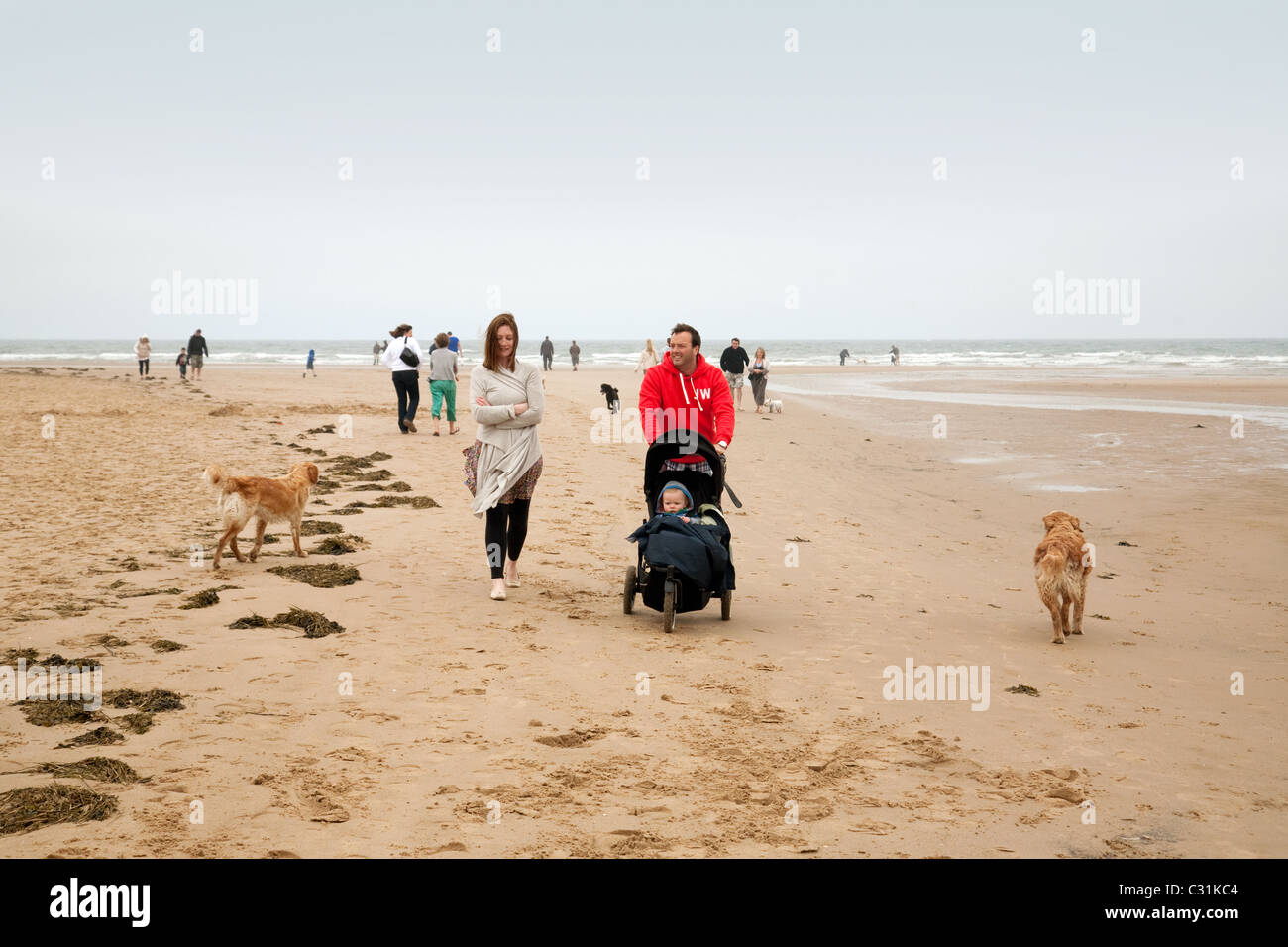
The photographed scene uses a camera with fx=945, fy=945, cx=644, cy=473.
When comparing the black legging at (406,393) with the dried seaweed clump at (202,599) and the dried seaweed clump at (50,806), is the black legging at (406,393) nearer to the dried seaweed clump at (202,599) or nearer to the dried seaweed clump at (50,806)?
the dried seaweed clump at (202,599)

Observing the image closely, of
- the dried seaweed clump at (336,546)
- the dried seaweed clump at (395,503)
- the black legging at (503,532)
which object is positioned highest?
the black legging at (503,532)

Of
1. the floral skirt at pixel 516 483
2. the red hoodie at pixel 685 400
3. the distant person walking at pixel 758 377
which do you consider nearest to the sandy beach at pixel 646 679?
the floral skirt at pixel 516 483

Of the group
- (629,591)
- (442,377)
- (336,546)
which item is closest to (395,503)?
(336,546)

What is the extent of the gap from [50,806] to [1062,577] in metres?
6.13

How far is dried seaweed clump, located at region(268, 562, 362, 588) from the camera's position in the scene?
759cm

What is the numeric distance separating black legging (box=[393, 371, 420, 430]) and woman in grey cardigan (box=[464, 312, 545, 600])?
10.3 meters

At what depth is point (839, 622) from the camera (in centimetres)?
717

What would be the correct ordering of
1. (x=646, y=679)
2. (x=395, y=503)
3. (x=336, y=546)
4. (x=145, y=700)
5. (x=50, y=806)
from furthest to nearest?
(x=395, y=503), (x=336, y=546), (x=646, y=679), (x=145, y=700), (x=50, y=806)

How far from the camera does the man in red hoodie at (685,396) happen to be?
7.11 m

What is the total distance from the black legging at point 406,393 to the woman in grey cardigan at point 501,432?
10324 mm

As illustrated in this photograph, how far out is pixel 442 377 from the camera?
17547 millimetres

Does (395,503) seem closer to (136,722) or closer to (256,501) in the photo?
(256,501)

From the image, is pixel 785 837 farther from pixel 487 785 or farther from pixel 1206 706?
pixel 1206 706

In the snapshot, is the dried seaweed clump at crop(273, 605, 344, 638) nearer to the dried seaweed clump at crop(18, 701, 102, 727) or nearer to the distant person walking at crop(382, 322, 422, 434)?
the dried seaweed clump at crop(18, 701, 102, 727)
